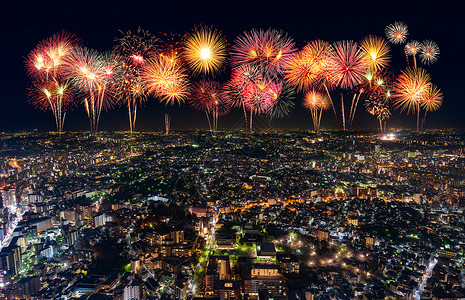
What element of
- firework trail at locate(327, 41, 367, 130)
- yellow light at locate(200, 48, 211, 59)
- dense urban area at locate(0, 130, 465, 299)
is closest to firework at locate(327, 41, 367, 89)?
firework trail at locate(327, 41, 367, 130)

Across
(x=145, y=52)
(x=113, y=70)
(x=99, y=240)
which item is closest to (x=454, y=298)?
(x=145, y=52)

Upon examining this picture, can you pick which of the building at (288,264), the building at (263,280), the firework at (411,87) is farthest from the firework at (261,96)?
the building at (288,264)

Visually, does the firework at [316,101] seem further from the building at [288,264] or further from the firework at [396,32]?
the building at [288,264]

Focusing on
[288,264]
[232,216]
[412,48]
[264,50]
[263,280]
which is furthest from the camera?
[232,216]

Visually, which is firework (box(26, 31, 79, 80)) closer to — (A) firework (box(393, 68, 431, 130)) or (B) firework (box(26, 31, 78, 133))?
(B) firework (box(26, 31, 78, 133))

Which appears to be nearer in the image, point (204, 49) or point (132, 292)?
point (204, 49)

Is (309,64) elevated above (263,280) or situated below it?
above

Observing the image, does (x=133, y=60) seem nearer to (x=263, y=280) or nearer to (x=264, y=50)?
(x=264, y=50)

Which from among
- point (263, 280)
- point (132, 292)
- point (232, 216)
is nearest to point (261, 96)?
point (263, 280)

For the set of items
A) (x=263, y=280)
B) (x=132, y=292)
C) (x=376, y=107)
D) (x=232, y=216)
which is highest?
(x=376, y=107)
